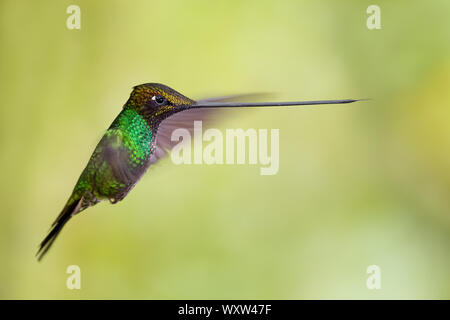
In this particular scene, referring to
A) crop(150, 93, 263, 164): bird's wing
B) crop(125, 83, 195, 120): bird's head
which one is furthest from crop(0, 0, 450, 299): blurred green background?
crop(125, 83, 195, 120): bird's head

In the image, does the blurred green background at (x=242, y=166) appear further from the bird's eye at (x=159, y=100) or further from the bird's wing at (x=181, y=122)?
the bird's eye at (x=159, y=100)

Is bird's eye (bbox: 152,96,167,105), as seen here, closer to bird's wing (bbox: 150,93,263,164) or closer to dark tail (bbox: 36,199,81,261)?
bird's wing (bbox: 150,93,263,164)

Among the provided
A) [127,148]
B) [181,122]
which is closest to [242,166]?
[181,122]

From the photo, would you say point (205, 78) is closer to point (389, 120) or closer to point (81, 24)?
point (81, 24)

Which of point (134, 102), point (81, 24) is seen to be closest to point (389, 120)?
point (81, 24)

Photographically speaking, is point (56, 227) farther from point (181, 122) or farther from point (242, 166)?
point (242, 166)

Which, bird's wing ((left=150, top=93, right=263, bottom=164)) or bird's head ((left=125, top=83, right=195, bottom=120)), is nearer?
bird's head ((left=125, top=83, right=195, bottom=120))

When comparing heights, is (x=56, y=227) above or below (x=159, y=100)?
below
